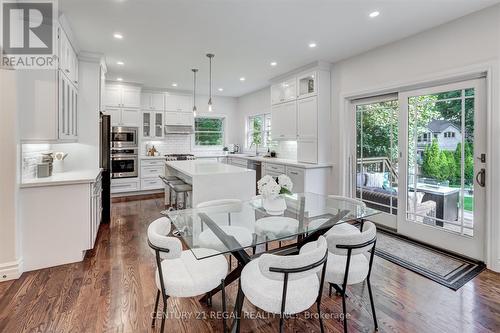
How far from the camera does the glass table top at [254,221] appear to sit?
1839 mm

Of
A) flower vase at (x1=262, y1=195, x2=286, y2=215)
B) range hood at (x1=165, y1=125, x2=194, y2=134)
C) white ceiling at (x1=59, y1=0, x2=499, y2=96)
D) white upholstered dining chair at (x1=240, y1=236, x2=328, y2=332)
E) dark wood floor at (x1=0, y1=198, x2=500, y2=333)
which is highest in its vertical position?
white ceiling at (x1=59, y1=0, x2=499, y2=96)

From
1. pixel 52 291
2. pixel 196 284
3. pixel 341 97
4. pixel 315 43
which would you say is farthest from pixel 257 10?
pixel 52 291

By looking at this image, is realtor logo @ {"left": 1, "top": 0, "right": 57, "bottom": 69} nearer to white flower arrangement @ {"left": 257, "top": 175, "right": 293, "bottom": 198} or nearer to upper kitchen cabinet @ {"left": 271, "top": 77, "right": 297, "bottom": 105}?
white flower arrangement @ {"left": 257, "top": 175, "right": 293, "bottom": 198}

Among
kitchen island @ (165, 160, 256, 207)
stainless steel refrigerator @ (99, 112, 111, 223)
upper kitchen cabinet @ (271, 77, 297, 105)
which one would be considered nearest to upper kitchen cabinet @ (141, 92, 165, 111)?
stainless steel refrigerator @ (99, 112, 111, 223)

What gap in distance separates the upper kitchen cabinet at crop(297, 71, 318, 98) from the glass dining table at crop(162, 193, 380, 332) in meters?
2.54

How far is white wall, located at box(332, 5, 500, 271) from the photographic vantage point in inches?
108

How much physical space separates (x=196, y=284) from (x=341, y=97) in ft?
13.0

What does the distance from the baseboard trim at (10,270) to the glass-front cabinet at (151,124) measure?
183 inches

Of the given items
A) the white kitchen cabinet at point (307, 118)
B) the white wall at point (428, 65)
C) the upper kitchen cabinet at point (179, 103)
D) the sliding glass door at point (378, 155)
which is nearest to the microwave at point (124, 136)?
the upper kitchen cabinet at point (179, 103)

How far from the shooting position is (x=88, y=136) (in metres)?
4.12

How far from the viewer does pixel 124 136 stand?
248 inches

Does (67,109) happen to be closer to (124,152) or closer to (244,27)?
(244,27)

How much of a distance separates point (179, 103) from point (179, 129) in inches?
29.1

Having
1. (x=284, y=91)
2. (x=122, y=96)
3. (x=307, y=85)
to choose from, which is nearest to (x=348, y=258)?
(x=307, y=85)
